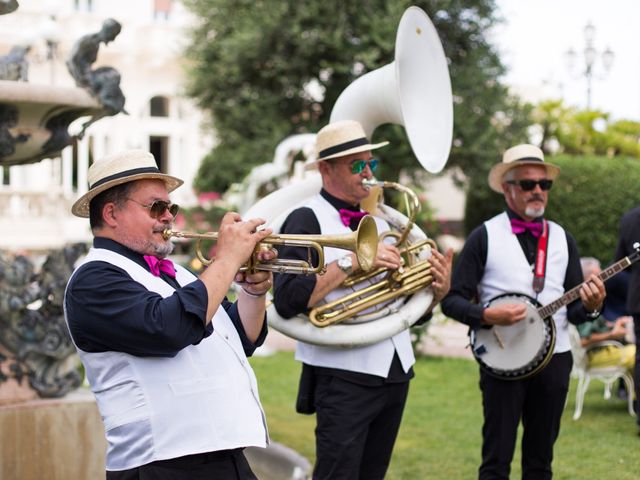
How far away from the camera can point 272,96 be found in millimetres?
18781

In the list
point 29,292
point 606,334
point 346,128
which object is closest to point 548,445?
point 346,128

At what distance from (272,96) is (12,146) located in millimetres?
14064

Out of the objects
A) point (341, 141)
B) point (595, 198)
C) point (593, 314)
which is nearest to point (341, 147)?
point (341, 141)

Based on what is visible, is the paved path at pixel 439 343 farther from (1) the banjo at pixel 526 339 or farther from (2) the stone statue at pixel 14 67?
(2) the stone statue at pixel 14 67

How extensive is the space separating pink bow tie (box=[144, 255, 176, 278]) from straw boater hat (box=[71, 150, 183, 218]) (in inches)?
9.8

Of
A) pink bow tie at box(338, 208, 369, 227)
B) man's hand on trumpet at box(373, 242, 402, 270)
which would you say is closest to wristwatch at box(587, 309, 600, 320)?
man's hand on trumpet at box(373, 242, 402, 270)

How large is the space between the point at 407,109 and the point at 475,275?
2.91 feet

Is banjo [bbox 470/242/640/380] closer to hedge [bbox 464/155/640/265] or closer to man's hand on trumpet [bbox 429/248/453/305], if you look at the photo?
man's hand on trumpet [bbox 429/248/453/305]

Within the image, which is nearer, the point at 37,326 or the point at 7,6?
the point at 7,6

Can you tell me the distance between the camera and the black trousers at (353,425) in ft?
13.7

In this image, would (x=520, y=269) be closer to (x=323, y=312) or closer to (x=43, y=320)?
(x=323, y=312)

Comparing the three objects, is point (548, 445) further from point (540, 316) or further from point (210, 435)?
point (210, 435)

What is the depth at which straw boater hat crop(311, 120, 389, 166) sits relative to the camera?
4422mm

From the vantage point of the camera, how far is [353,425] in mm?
4168
